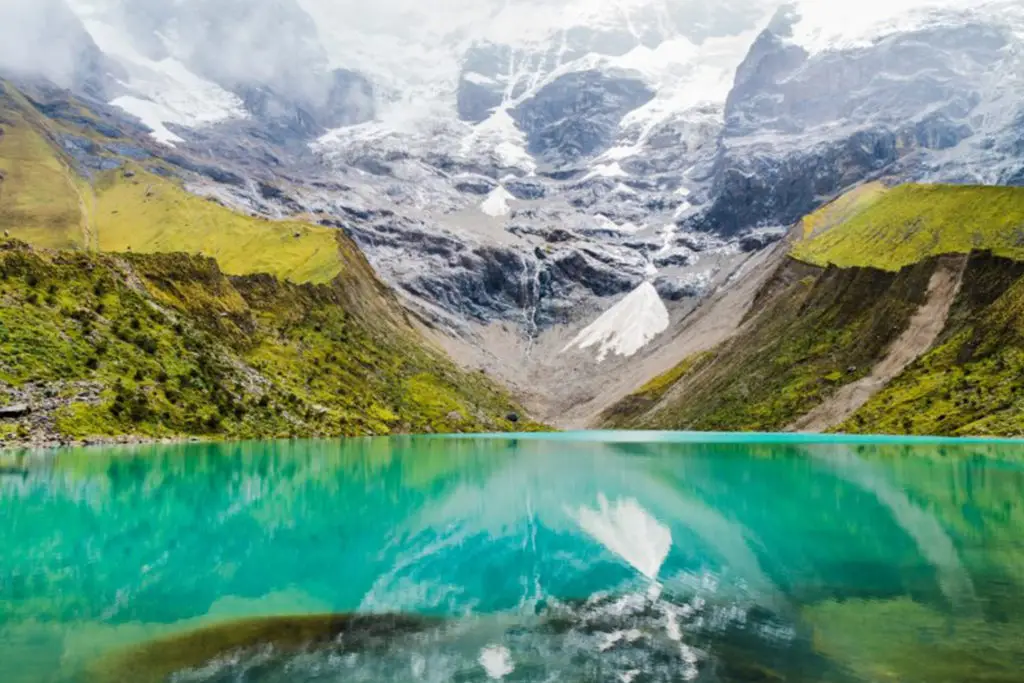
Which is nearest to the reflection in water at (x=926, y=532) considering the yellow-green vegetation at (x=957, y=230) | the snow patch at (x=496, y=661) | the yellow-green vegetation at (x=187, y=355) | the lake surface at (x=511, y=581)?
the lake surface at (x=511, y=581)

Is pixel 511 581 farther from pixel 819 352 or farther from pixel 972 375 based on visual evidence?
pixel 819 352

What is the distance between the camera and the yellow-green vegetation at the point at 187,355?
9012 cm

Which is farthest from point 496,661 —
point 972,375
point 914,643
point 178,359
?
point 972,375

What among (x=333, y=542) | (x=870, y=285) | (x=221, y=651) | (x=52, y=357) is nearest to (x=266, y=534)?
(x=333, y=542)

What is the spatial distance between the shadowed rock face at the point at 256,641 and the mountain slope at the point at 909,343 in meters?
112

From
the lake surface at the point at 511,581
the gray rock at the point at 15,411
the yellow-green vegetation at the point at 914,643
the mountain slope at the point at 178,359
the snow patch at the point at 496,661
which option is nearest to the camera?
the yellow-green vegetation at the point at 914,643

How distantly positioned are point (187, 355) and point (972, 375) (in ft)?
406

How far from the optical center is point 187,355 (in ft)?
376

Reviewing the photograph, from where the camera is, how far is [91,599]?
909 inches

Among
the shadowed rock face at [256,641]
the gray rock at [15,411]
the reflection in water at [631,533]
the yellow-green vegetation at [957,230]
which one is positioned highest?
the yellow-green vegetation at [957,230]

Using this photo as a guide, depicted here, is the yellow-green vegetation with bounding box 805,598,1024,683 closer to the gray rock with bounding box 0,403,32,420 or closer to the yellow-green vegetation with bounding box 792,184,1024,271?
the gray rock with bounding box 0,403,32,420

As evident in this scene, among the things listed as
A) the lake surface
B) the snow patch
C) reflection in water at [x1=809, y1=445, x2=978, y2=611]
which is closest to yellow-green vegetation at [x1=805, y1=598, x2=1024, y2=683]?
the lake surface

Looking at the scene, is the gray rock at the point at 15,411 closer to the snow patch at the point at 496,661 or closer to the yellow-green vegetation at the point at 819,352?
the snow patch at the point at 496,661

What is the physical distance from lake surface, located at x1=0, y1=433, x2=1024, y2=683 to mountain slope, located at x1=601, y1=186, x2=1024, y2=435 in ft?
281
